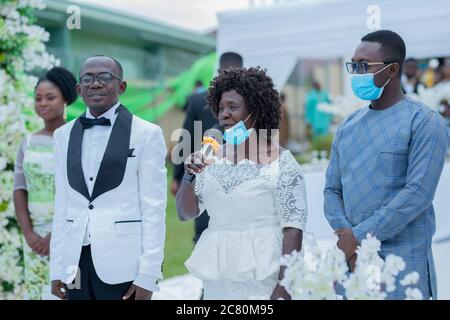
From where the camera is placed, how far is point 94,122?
3.49 m

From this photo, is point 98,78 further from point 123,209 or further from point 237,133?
point 237,133

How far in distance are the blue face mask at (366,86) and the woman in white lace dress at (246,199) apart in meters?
0.42

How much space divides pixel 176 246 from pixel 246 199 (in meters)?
5.53

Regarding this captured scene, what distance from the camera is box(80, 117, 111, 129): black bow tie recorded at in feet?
11.4

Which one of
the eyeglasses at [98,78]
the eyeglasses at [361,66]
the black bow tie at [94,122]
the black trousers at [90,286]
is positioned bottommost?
the black trousers at [90,286]

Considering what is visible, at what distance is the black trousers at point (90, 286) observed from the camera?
344cm

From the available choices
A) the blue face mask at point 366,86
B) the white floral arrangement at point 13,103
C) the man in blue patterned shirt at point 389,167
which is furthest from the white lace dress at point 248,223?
the white floral arrangement at point 13,103

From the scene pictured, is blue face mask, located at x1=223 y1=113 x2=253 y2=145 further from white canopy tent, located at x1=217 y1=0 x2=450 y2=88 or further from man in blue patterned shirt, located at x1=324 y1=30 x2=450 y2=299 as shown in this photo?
white canopy tent, located at x1=217 y1=0 x2=450 y2=88

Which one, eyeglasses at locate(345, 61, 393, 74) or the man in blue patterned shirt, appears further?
eyeglasses at locate(345, 61, 393, 74)

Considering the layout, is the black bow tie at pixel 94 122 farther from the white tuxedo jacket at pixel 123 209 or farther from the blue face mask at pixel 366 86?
the blue face mask at pixel 366 86

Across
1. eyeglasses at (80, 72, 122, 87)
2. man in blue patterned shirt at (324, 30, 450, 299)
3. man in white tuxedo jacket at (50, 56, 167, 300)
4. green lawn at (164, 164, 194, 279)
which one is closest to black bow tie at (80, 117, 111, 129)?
man in white tuxedo jacket at (50, 56, 167, 300)

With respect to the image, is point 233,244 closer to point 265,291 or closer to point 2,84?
point 265,291

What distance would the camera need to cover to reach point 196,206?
11.1ft
